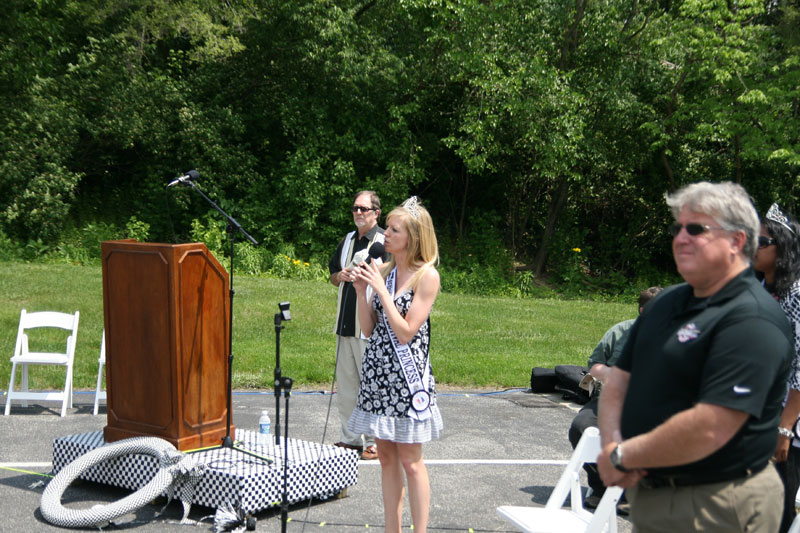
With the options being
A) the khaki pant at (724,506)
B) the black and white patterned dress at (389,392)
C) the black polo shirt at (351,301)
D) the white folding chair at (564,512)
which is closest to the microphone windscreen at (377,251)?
the black and white patterned dress at (389,392)

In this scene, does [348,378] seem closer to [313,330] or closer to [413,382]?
[413,382]

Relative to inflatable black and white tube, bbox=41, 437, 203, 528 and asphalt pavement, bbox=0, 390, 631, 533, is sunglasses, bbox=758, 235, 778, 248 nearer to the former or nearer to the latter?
asphalt pavement, bbox=0, 390, 631, 533

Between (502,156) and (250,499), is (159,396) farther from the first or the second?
(502,156)

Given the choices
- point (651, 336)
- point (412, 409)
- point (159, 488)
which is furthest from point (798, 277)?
point (159, 488)

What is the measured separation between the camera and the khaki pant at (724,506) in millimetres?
2580

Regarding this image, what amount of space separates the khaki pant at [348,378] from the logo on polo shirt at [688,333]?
412 cm

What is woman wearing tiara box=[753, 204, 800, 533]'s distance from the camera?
12.3 ft

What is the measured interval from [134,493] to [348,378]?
198cm

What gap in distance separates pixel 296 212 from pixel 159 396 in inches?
615

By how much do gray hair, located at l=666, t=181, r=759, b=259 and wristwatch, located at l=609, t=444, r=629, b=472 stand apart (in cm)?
75

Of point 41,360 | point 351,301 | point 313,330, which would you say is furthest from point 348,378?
point 313,330

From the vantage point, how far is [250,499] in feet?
16.9

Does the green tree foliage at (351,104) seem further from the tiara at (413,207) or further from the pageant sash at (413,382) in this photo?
the pageant sash at (413,382)

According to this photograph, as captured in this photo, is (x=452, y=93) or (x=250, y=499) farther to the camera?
(x=452, y=93)
